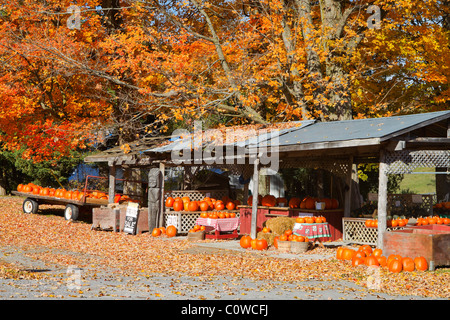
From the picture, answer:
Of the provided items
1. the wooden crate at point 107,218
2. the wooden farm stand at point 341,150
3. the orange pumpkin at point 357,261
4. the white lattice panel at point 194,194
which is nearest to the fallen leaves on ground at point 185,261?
the orange pumpkin at point 357,261

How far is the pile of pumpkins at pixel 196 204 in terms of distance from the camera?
18.1m

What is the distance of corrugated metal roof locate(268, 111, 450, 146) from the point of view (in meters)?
12.2

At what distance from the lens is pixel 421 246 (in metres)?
11.1

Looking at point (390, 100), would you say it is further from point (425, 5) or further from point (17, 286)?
point (17, 286)

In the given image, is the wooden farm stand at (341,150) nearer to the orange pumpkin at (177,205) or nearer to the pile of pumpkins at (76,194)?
the pile of pumpkins at (76,194)

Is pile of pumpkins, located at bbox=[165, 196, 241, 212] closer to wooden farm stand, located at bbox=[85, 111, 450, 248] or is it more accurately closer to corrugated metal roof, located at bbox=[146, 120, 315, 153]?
wooden farm stand, located at bbox=[85, 111, 450, 248]

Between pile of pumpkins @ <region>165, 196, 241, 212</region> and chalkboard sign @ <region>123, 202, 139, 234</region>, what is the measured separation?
3.57 ft

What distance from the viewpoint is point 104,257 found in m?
12.6

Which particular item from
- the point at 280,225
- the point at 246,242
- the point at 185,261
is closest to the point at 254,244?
the point at 246,242

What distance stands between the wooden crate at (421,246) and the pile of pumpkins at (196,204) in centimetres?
775

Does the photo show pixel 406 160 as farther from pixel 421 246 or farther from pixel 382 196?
pixel 421 246

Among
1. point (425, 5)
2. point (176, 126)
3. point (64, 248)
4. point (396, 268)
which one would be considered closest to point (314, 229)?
point (396, 268)

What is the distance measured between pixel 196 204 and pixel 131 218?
2.25m

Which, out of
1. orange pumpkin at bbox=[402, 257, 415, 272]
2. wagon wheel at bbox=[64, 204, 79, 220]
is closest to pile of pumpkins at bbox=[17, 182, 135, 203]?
wagon wheel at bbox=[64, 204, 79, 220]
